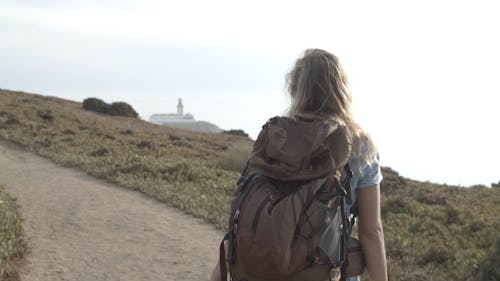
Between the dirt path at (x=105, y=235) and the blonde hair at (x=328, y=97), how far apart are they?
169 inches

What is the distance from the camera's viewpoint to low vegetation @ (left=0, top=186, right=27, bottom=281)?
5.34m

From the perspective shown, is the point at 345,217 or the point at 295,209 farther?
the point at 345,217

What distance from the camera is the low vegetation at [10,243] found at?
5.34 m

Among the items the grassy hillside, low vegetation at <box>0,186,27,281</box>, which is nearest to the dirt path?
low vegetation at <box>0,186,27,281</box>

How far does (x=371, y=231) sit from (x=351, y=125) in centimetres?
42

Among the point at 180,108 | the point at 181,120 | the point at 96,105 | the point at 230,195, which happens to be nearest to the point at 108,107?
the point at 96,105

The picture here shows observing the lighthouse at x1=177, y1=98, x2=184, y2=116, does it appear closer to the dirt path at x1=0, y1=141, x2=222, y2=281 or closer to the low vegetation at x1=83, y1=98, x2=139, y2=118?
the low vegetation at x1=83, y1=98, x2=139, y2=118

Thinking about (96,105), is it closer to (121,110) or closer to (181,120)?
(121,110)

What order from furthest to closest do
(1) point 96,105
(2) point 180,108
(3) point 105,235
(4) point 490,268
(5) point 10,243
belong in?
(2) point 180,108
(1) point 96,105
(3) point 105,235
(5) point 10,243
(4) point 490,268

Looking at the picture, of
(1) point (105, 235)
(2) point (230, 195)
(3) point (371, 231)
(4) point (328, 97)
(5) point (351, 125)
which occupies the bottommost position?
(1) point (105, 235)

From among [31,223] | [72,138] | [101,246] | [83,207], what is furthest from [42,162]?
[101,246]

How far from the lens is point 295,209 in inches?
83.0

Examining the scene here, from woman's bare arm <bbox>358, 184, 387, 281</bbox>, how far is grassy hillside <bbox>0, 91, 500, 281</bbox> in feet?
8.43

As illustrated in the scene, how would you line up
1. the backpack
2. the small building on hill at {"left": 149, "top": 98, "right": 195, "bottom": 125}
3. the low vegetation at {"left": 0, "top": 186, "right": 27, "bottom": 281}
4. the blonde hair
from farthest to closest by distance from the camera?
the small building on hill at {"left": 149, "top": 98, "right": 195, "bottom": 125}
the low vegetation at {"left": 0, "top": 186, "right": 27, "bottom": 281}
the blonde hair
the backpack
